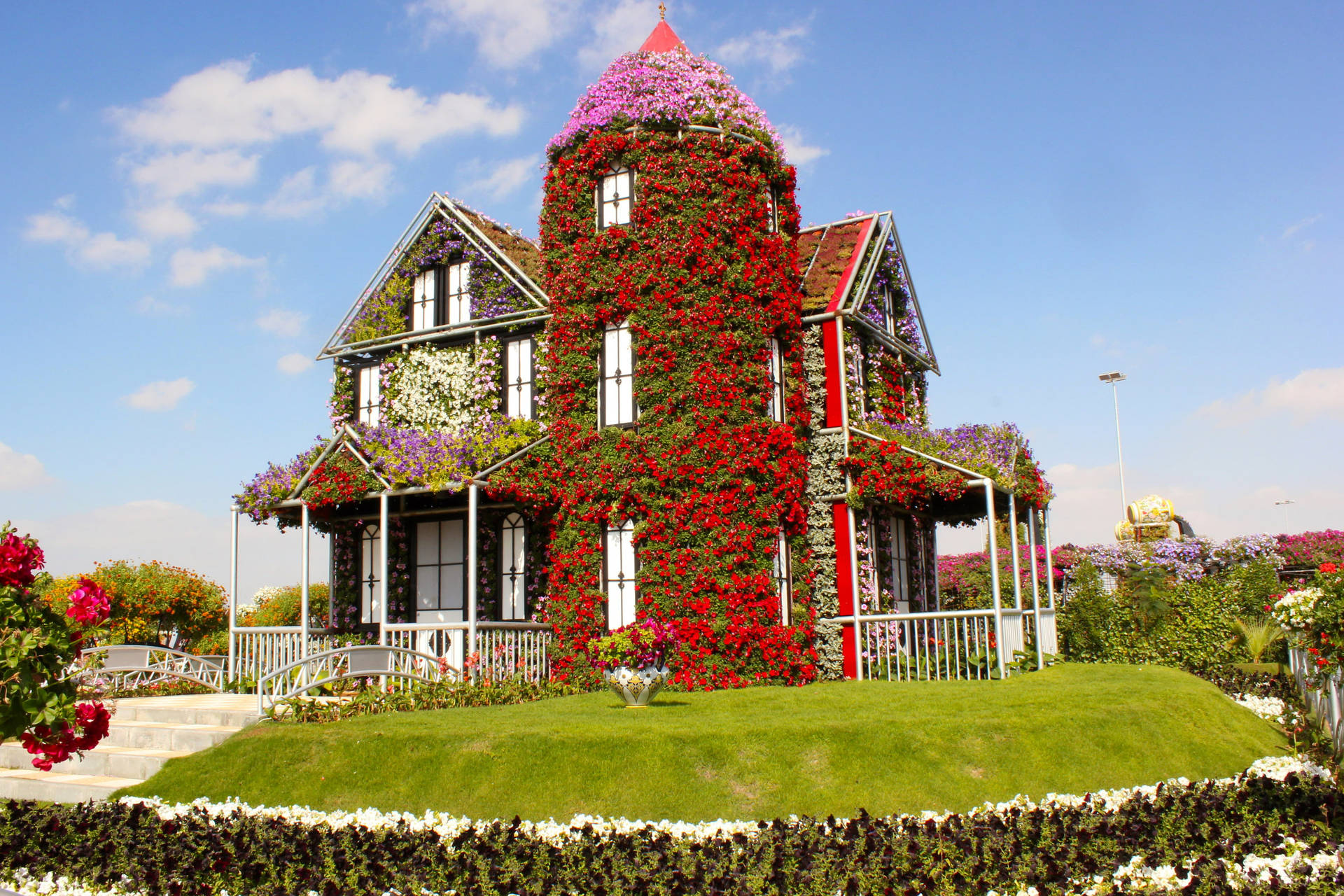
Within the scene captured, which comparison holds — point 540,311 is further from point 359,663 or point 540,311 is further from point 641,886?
point 641,886

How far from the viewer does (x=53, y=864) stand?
25.5 ft

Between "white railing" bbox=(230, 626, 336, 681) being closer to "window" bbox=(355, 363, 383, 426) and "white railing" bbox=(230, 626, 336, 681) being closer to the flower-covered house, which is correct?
the flower-covered house

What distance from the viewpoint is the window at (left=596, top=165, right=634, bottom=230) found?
16.6 metres

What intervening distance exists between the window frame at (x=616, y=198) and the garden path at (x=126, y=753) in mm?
9106

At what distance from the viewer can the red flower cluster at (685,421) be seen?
1468 cm

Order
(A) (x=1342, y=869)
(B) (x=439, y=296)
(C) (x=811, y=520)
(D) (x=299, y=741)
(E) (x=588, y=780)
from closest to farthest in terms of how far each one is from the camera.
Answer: (A) (x=1342, y=869)
(E) (x=588, y=780)
(D) (x=299, y=741)
(C) (x=811, y=520)
(B) (x=439, y=296)

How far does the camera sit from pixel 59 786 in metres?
10.6

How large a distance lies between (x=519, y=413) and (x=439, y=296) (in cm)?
322

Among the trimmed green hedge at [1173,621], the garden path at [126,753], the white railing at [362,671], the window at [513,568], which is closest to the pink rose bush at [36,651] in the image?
the garden path at [126,753]

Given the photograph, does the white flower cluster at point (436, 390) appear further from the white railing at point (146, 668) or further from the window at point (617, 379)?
the white railing at point (146, 668)

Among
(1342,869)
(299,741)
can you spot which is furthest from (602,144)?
(1342,869)

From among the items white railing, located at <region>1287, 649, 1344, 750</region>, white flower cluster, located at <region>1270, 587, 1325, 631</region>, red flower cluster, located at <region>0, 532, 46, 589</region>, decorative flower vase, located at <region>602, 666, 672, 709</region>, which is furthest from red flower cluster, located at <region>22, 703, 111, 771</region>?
white flower cluster, located at <region>1270, 587, 1325, 631</region>

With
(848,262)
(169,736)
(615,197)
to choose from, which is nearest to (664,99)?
(615,197)

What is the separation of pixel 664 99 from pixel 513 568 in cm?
825
